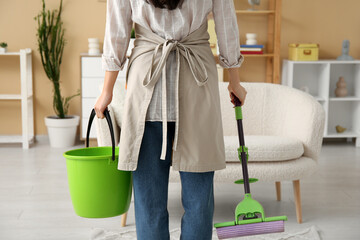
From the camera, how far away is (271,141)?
2805 mm

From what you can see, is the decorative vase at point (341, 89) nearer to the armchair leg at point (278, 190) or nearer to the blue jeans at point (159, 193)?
the armchair leg at point (278, 190)

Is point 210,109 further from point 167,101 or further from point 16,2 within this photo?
point 16,2

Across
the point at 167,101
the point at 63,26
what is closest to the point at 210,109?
the point at 167,101

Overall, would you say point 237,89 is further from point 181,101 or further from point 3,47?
point 3,47

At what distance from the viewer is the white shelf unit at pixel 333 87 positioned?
195 inches

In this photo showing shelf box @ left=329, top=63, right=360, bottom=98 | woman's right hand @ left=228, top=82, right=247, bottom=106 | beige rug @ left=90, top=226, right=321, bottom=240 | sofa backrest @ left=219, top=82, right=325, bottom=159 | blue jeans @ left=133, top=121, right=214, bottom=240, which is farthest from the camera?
shelf box @ left=329, top=63, right=360, bottom=98

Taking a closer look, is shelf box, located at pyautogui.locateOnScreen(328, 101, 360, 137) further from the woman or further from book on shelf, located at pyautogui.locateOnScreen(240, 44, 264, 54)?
the woman

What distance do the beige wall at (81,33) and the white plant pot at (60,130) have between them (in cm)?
33

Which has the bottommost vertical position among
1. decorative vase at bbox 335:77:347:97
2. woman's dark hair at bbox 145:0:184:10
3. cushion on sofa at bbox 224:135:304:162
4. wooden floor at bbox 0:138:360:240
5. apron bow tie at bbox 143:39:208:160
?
wooden floor at bbox 0:138:360:240

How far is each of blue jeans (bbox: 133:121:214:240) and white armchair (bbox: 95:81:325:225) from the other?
1084mm

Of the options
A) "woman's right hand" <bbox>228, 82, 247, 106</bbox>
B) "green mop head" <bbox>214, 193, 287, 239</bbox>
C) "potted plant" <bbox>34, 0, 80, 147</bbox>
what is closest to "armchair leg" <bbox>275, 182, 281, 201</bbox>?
"green mop head" <bbox>214, 193, 287, 239</bbox>

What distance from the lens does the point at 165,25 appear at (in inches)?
58.0

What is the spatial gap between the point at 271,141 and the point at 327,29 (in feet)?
8.93

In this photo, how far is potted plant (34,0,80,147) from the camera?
15.5 feet
